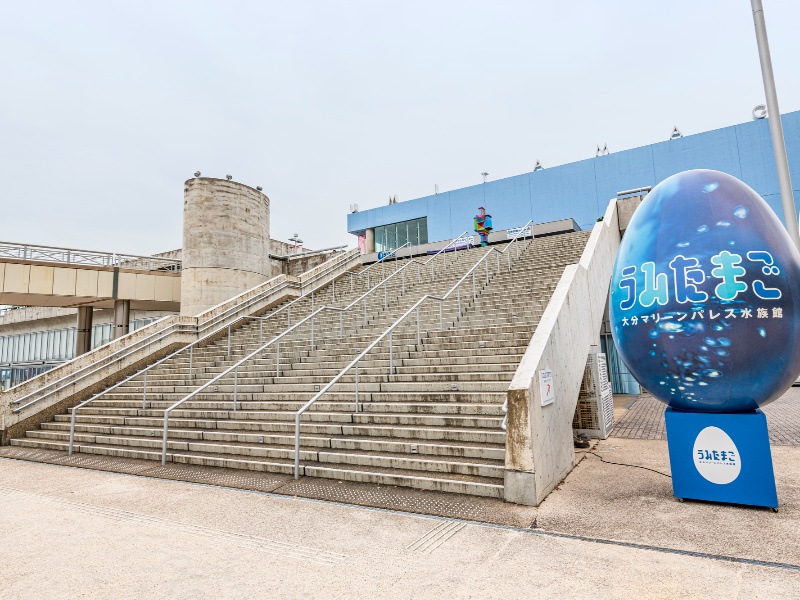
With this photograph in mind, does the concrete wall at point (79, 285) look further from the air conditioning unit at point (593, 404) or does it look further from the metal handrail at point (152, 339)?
the air conditioning unit at point (593, 404)

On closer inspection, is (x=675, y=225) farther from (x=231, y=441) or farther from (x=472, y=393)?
(x=231, y=441)

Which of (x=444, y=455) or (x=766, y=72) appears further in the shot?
(x=766, y=72)

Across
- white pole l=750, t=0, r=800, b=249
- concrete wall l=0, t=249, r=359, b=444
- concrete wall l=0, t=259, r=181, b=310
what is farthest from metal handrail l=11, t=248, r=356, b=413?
white pole l=750, t=0, r=800, b=249

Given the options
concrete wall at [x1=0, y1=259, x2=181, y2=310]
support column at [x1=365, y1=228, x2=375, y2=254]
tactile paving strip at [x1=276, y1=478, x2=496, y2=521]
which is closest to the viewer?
tactile paving strip at [x1=276, y1=478, x2=496, y2=521]

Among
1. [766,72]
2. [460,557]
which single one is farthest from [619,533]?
[766,72]

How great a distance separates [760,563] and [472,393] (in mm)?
3899

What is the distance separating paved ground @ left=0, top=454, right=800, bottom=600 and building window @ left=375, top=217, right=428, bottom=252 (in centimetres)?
3451

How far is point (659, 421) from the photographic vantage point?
36.2ft

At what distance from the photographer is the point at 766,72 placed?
7.52m

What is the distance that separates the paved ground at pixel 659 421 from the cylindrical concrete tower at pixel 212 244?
14987 millimetres

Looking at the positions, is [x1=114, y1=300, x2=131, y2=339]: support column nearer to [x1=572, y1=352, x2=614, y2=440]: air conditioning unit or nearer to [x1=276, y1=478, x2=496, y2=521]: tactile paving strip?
[x1=276, y1=478, x2=496, y2=521]: tactile paving strip

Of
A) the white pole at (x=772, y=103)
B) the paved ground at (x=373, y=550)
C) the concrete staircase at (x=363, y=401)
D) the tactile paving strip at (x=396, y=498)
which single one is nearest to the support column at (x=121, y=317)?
the concrete staircase at (x=363, y=401)

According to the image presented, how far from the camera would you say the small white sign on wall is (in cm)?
561

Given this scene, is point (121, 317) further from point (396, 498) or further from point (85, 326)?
point (396, 498)
